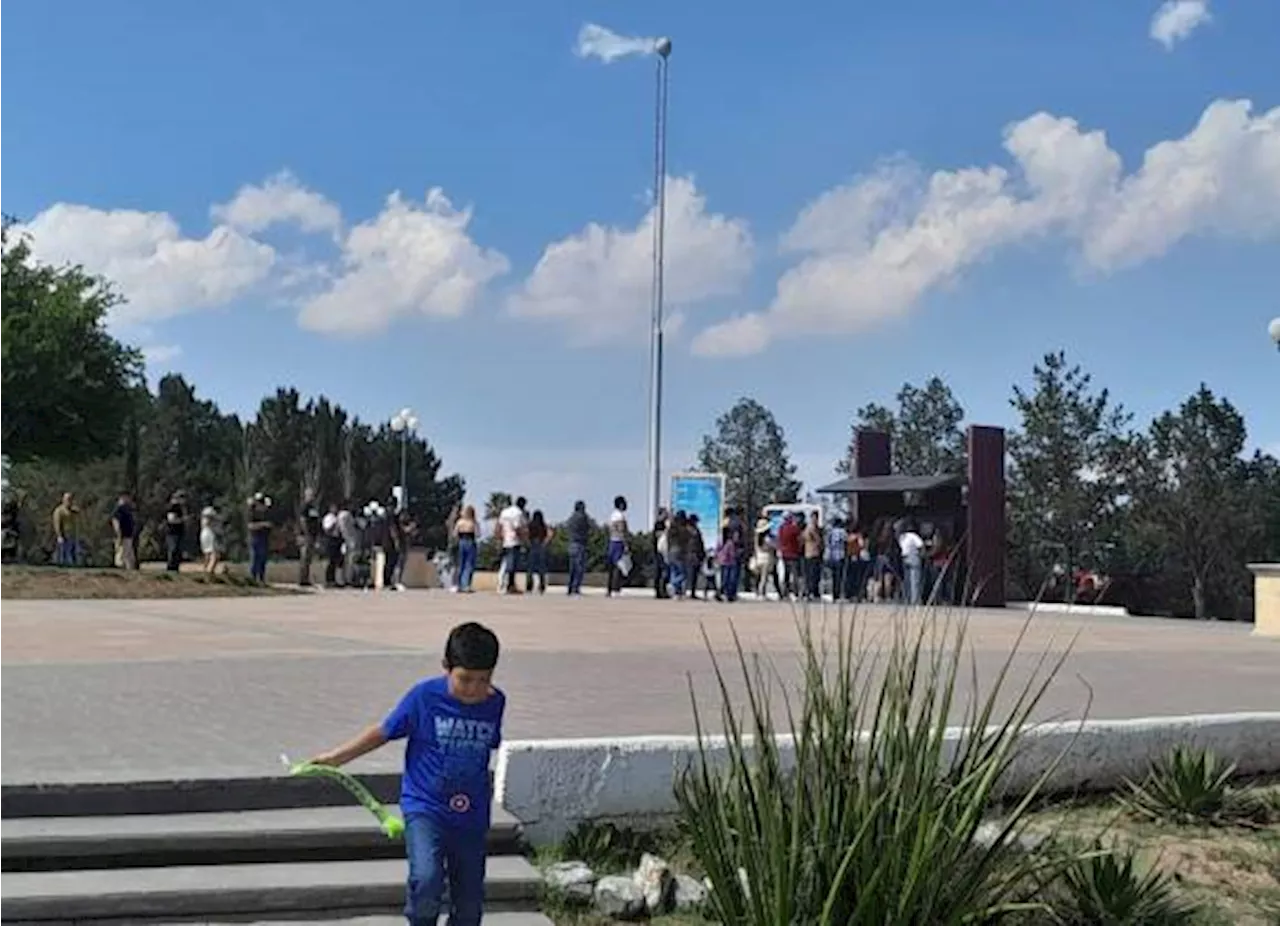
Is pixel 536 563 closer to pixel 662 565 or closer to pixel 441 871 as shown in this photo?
pixel 662 565

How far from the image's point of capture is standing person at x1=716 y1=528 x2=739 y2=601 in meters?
26.1

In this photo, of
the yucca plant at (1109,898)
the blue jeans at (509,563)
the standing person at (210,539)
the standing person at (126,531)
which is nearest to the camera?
the yucca plant at (1109,898)

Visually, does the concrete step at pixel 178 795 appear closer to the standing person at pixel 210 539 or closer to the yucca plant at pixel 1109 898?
the yucca plant at pixel 1109 898

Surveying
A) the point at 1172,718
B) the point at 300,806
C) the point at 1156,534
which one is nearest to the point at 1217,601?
the point at 1156,534

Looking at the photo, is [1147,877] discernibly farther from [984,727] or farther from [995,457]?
[995,457]

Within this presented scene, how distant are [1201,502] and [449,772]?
46.3 meters

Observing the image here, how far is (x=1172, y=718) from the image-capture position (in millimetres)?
8367

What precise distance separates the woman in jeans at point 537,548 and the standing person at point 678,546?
222cm

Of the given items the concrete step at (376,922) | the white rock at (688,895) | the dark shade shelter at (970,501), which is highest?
the dark shade shelter at (970,501)

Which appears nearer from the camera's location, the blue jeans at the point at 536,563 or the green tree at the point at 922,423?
the blue jeans at the point at 536,563

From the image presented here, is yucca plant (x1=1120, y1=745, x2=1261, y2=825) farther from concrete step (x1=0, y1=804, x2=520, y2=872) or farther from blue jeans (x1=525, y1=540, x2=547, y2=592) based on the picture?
blue jeans (x1=525, y1=540, x2=547, y2=592)

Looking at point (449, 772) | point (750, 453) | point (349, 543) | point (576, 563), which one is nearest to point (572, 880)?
point (449, 772)

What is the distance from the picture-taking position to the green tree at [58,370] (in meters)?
37.4

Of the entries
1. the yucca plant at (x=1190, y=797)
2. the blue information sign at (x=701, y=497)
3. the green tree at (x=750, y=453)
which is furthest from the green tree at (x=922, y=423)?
the yucca plant at (x=1190, y=797)
